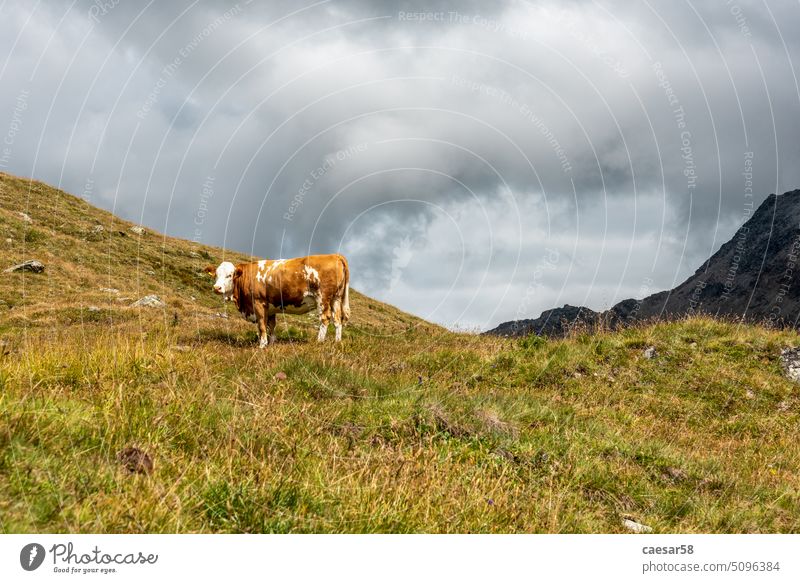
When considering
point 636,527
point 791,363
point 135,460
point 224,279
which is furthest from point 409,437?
point 791,363

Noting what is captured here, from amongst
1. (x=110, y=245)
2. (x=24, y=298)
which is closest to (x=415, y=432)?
(x=24, y=298)

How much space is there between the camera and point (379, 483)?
462 centimetres

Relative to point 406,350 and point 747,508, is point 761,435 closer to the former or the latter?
point 747,508

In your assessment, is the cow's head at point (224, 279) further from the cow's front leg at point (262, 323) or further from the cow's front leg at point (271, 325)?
the cow's front leg at point (271, 325)

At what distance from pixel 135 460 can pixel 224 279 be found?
13470mm

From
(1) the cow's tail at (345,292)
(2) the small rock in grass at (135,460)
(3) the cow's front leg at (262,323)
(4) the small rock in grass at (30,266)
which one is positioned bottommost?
(2) the small rock in grass at (135,460)

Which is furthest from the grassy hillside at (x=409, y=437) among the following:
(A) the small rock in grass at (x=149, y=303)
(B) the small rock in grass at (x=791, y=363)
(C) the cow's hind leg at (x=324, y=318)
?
(A) the small rock in grass at (x=149, y=303)

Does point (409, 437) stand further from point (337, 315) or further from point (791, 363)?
point (791, 363)

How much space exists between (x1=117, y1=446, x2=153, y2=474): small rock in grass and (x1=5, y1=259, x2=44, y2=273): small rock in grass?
1162 inches

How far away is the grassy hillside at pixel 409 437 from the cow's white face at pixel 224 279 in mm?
2205

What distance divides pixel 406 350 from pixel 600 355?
208 inches

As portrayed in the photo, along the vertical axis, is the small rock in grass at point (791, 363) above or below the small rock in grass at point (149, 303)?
below

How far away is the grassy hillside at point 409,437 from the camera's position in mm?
3922

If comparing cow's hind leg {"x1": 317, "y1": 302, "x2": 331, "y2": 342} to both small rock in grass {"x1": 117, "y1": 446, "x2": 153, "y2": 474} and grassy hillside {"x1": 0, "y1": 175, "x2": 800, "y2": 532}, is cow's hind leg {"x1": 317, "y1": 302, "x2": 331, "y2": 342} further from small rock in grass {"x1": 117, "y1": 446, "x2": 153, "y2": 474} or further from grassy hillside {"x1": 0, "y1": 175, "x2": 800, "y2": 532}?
small rock in grass {"x1": 117, "y1": 446, "x2": 153, "y2": 474}
